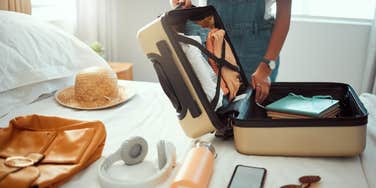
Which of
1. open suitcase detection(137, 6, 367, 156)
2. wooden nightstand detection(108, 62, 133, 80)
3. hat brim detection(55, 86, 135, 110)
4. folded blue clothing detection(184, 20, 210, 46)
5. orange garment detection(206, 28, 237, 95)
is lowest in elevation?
wooden nightstand detection(108, 62, 133, 80)

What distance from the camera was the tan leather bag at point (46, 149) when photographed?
2.79ft

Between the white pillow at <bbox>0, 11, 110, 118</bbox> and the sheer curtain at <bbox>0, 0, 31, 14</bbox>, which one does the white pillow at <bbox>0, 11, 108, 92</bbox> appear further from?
the sheer curtain at <bbox>0, 0, 31, 14</bbox>

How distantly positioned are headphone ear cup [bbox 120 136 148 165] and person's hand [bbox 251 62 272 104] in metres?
0.45

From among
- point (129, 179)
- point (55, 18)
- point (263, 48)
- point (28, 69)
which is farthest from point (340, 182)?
point (55, 18)

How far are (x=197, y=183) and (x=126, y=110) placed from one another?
690 millimetres

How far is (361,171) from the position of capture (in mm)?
971

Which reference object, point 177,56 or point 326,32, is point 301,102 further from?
point 326,32

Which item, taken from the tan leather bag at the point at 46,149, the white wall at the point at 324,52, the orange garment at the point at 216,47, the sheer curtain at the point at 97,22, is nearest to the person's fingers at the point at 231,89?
the orange garment at the point at 216,47

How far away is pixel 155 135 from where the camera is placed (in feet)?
3.99

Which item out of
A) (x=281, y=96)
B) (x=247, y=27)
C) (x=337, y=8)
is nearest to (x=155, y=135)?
(x=281, y=96)

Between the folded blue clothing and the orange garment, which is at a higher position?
the folded blue clothing

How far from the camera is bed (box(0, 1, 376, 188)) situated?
0.94m

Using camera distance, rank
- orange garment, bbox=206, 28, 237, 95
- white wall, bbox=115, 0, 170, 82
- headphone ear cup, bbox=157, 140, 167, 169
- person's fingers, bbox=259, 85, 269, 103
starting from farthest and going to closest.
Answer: white wall, bbox=115, 0, 170, 82, person's fingers, bbox=259, 85, 269, 103, orange garment, bbox=206, 28, 237, 95, headphone ear cup, bbox=157, 140, 167, 169

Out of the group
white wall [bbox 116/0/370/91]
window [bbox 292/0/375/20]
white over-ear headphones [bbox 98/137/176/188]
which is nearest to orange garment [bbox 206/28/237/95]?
white over-ear headphones [bbox 98/137/176/188]
